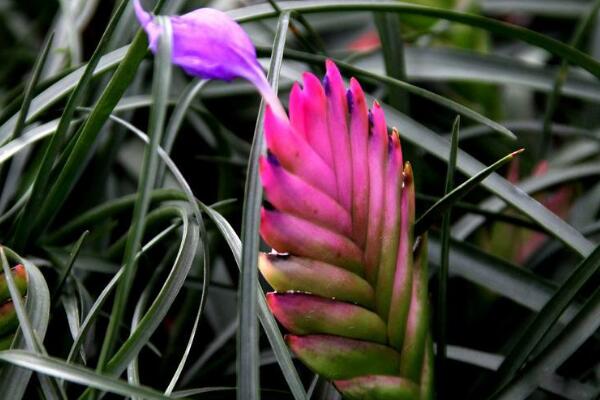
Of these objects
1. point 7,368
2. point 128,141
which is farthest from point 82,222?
point 128,141

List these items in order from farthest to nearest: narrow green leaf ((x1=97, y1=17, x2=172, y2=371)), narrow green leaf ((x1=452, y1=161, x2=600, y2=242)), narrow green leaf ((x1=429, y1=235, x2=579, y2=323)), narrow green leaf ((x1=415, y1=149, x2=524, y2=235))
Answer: narrow green leaf ((x1=452, y1=161, x2=600, y2=242)) < narrow green leaf ((x1=429, y1=235, x2=579, y2=323)) < narrow green leaf ((x1=415, y1=149, x2=524, y2=235)) < narrow green leaf ((x1=97, y1=17, x2=172, y2=371))

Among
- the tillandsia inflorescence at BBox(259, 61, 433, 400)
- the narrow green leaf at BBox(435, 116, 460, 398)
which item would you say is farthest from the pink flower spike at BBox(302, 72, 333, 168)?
the narrow green leaf at BBox(435, 116, 460, 398)

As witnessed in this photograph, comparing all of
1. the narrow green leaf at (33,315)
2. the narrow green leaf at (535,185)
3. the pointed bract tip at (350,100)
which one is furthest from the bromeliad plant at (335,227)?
the narrow green leaf at (535,185)

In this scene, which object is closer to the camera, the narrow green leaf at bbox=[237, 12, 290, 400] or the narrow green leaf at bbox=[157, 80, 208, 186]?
the narrow green leaf at bbox=[237, 12, 290, 400]

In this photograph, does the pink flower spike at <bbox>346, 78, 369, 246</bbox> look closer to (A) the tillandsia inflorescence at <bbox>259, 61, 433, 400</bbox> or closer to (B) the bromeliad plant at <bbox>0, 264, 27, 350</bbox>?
(A) the tillandsia inflorescence at <bbox>259, 61, 433, 400</bbox>

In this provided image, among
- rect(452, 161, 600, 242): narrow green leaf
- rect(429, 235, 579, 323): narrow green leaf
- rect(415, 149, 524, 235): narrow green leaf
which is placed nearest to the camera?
rect(415, 149, 524, 235): narrow green leaf

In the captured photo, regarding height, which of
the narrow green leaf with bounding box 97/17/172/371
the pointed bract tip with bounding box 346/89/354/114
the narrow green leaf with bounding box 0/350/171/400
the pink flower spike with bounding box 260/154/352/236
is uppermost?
the pointed bract tip with bounding box 346/89/354/114

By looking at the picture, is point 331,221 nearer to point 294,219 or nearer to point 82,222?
point 294,219
